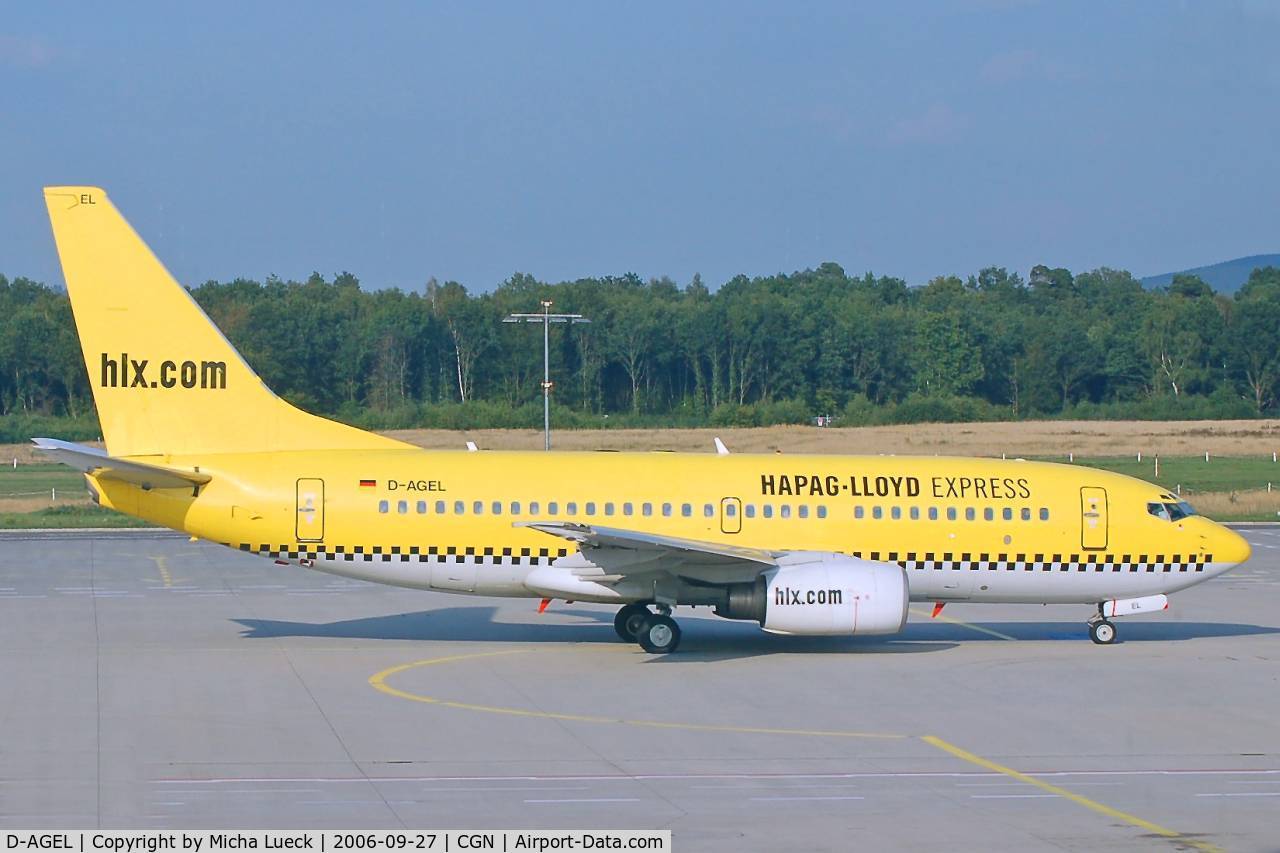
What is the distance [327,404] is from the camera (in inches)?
3637

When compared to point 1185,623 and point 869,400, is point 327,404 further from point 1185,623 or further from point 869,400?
point 1185,623

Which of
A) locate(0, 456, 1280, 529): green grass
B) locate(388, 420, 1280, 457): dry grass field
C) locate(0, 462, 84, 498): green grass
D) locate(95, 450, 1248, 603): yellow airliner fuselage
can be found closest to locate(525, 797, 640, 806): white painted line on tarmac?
locate(95, 450, 1248, 603): yellow airliner fuselage

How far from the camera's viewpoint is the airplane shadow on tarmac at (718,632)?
27219 mm

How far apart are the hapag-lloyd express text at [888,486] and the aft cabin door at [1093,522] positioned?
3.41 feet

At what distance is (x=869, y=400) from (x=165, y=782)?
88892 millimetres

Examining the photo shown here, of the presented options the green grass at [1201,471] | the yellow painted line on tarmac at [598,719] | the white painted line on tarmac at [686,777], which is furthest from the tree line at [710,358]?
the white painted line on tarmac at [686,777]

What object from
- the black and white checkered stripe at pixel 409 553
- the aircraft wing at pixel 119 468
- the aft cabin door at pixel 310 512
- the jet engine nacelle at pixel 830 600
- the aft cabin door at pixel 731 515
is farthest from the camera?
the aft cabin door at pixel 731 515

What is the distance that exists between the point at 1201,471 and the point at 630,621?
1953 inches

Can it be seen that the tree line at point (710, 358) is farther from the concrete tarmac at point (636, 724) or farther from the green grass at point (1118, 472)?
the concrete tarmac at point (636, 724)

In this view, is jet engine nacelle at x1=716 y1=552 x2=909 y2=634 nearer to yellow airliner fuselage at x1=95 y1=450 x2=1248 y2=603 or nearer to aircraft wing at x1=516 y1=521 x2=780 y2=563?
aircraft wing at x1=516 y1=521 x2=780 y2=563

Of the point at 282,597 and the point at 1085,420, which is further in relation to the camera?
the point at 1085,420

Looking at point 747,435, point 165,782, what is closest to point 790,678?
point 165,782

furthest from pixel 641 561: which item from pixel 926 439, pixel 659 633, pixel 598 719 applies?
pixel 926 439

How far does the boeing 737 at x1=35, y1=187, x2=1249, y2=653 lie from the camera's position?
82.8 feet
